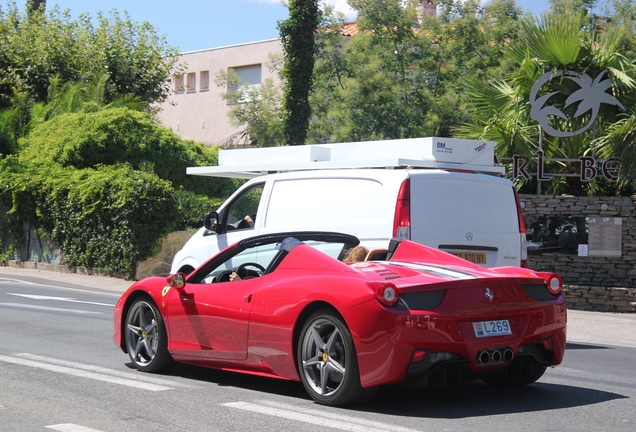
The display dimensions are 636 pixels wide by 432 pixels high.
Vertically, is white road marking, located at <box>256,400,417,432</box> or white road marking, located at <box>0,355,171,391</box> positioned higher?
white road marking, located at <box>256,400,417,432</box>

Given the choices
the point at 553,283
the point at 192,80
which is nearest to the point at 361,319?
the point at 553,283

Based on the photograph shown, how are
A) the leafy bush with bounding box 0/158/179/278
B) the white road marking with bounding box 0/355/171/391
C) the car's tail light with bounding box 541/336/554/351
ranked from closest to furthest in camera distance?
the car's tail light with bounding box 541/336/554/351 < the white road marking with bounding box 0/355/171/391 < the leafy bush with bounding box 0/158/179/278

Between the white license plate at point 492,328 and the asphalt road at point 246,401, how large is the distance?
0.56 m

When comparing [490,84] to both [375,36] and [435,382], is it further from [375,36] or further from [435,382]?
[375,36]

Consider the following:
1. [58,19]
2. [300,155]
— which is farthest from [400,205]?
[58,19]

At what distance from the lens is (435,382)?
6531 mm

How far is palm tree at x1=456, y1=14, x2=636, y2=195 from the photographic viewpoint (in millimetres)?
19109

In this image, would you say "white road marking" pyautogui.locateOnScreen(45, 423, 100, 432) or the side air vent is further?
the side air vent

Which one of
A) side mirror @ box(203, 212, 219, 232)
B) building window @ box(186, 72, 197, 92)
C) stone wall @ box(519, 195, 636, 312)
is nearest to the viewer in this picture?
side mirror @ box(203, 212, 219, 232)

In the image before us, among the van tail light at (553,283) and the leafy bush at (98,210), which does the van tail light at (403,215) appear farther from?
the leafy bush at (98,210)

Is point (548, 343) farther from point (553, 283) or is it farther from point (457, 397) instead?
point (457, 397)

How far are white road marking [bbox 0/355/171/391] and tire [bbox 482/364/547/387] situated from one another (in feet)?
8.73

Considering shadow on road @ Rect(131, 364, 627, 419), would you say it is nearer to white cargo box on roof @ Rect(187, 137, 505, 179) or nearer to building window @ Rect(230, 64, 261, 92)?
white cargo box on roof @ Rect(187, 137, 505, 179)

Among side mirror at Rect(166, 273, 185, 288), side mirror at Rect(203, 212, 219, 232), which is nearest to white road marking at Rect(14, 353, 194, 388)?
side mirror at Rect(166, 273, 185, 288)
